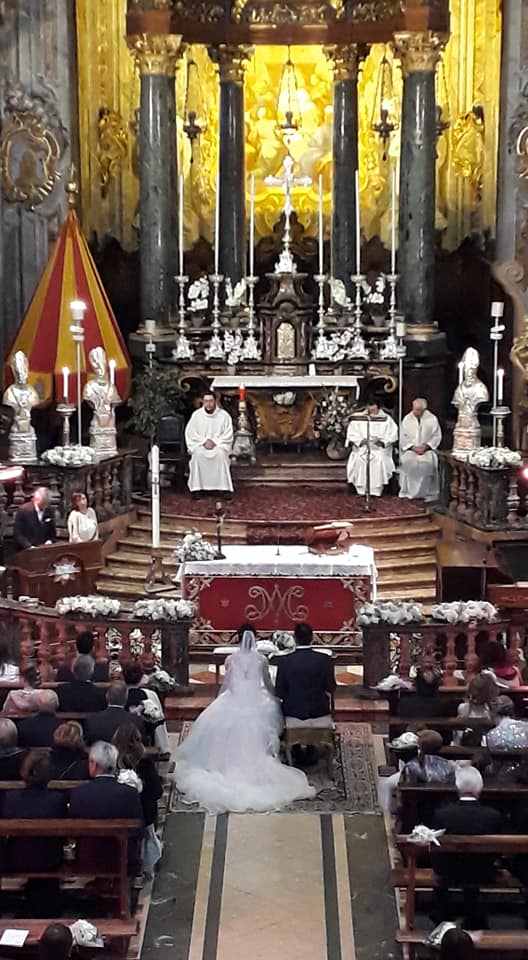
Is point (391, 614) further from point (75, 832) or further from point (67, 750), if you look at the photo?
point (75, 832)

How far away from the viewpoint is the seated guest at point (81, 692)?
37.4 feet

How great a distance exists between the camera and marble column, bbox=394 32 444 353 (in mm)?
20625

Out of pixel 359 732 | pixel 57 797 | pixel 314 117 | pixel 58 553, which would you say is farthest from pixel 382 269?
pixel 57 797

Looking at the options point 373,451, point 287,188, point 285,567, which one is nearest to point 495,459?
point 373,451

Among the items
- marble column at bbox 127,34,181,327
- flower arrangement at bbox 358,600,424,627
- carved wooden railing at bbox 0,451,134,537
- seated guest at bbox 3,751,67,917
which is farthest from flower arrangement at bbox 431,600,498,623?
marble column at bbox 127,34,181,327

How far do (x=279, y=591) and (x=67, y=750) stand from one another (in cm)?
497

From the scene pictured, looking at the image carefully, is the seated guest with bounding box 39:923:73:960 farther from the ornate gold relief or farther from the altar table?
the ornate gold relief

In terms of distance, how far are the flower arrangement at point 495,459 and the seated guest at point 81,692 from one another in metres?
6.70

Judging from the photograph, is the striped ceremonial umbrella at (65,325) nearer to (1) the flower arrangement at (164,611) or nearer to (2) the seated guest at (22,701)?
(1) the flower arrangement at (164,611)

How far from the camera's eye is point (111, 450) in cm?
1880

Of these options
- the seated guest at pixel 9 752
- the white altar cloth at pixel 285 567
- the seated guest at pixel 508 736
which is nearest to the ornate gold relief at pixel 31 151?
the white altar cloth at pixel 285 567

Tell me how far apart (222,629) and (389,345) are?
693cm

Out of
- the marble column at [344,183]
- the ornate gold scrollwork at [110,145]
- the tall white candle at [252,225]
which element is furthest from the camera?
the ornate gold scrollwork at [110,145]

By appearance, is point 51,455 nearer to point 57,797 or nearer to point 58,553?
point 58,553
